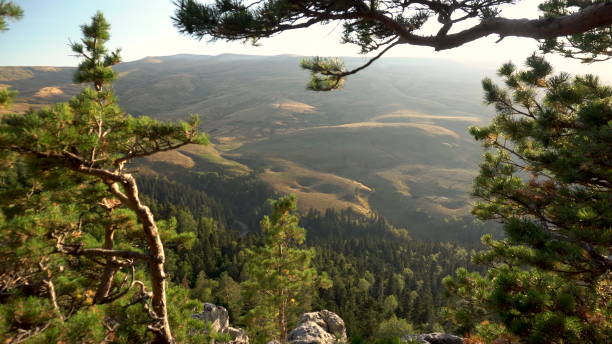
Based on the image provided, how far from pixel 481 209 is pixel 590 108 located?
785 centimetres

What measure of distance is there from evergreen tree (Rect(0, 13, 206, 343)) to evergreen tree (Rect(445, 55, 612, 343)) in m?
7.76

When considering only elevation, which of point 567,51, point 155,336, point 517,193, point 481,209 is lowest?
point 155,336

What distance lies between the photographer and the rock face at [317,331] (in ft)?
67.6

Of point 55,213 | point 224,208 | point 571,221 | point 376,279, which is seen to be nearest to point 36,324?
point 55,213

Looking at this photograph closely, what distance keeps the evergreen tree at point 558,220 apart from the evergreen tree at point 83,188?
7.76 meters

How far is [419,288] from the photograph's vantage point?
337ft

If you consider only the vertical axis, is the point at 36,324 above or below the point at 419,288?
above

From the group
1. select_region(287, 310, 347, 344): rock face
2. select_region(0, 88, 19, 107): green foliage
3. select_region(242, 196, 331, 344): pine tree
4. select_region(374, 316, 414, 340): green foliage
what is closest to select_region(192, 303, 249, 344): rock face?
select_region(287, 310, 347, 344): rock face

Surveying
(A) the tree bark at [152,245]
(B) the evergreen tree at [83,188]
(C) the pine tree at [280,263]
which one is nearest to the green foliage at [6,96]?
(B) the evergreen tree at [83,188]

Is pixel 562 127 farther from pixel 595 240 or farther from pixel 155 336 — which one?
pixel 155 336

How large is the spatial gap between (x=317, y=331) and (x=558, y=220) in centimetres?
1814

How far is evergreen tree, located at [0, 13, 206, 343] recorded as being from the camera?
5762mm

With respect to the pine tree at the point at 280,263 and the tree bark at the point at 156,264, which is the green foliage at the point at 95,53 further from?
the pine tree at the point at 280,263

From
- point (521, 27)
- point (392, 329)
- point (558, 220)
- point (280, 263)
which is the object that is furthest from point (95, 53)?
point (392, 329)
